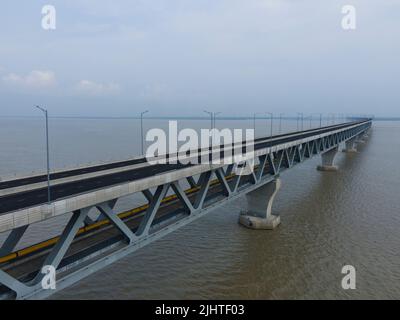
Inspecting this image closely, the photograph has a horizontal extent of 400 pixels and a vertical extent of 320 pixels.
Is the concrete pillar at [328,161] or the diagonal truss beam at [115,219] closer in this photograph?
the diagonal truss beam at [115,219]

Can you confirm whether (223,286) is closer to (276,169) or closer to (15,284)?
(15,284)

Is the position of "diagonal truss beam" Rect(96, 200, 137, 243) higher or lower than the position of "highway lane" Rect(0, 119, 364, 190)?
lower

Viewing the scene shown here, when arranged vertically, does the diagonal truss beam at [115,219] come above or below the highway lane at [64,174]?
below

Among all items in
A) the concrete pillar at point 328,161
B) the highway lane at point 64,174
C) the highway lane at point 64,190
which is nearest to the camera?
the highway lane at point 64,190

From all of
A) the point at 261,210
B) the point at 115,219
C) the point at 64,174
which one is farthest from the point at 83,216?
the point at 261,210

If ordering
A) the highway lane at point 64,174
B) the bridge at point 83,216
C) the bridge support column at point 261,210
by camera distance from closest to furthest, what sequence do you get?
the bridge at point 83,216
the highway lane at point 64,174
the bridge support column at point 261,210

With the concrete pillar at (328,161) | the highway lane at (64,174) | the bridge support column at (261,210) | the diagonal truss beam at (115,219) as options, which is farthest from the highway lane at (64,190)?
the concrete pillar at (328,161)

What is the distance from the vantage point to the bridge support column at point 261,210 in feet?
119

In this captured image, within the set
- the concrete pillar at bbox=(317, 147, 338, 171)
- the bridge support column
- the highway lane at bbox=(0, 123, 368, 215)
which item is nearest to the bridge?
the highway lane at bbox=(0, 123, 368, 215)

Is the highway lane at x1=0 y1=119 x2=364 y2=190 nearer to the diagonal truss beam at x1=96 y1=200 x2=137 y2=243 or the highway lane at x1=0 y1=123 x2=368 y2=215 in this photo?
the highway lane at x1=0 y1=123 x2=368 y2=215

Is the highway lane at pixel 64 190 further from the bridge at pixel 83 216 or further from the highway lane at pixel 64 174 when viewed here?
the highway lane at pixel 64 174

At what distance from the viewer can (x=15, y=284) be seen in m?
13.6

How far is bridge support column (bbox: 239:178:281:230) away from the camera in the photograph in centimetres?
3619
